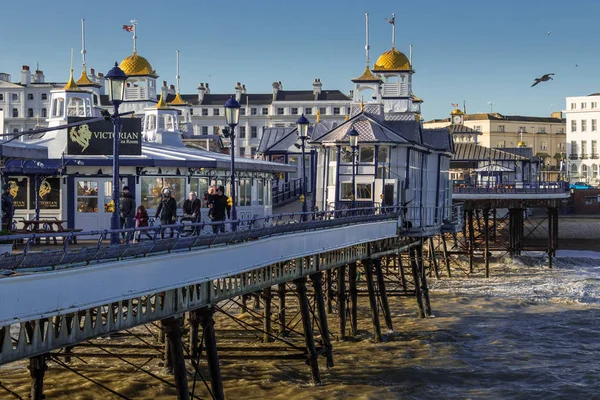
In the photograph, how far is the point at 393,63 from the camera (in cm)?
4869

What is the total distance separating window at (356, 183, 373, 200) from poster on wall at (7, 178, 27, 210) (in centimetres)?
1182

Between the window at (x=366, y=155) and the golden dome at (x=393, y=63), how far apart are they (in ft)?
44.0

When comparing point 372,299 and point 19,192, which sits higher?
point 19,192

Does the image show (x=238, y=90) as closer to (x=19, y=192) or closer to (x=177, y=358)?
(x=19, y=192)

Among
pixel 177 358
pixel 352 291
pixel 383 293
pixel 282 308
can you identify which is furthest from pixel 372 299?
pixel 177 358

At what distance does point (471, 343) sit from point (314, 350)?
920cm

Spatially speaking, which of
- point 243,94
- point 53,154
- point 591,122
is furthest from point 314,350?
point 591,122

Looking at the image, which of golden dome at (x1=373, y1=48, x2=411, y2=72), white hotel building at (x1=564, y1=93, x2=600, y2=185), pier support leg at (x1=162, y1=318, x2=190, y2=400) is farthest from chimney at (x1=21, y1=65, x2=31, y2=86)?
pier support leg at (x1=162, y1=318, x2=190, y2=400)

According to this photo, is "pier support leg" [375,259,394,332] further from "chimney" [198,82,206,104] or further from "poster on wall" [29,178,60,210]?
"chimney" [198,82,206,104]

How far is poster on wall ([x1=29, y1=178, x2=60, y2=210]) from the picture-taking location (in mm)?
28281

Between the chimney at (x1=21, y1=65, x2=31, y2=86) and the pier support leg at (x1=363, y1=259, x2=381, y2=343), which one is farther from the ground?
the chimney at (x1=21, y1=65, x2=31, y2=86)

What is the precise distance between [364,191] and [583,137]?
88660 mm

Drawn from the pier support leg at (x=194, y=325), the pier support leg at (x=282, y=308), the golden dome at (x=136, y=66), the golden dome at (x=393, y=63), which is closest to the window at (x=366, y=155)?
the pier support leg at (x=282, y=308)

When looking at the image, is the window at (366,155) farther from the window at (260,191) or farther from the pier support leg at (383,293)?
the pier support leg at (383,293)
